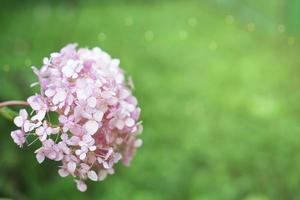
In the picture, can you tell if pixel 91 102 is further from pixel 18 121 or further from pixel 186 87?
pixel 186 87

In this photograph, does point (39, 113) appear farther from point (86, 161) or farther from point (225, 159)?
point (225, 159)

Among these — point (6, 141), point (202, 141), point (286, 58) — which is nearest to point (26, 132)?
point (6, 141)

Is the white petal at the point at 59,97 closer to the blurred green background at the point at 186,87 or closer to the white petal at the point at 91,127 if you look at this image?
the white petal at the point at 91,127

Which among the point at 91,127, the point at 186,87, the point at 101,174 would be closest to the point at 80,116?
the point at 91,127

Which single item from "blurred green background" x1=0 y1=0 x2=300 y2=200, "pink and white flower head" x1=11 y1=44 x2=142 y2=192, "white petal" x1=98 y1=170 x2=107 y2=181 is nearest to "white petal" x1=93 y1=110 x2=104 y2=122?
"pink and white flower head" x1=11 y1=44 x2=142 y2=192

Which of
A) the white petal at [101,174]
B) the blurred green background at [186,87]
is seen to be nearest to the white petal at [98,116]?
the white petal at [101,174]

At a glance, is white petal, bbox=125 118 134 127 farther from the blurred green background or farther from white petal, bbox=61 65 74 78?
the blurred green background

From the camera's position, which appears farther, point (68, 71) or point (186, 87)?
point (186, 87)

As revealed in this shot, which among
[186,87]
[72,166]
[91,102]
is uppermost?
[186,87]
